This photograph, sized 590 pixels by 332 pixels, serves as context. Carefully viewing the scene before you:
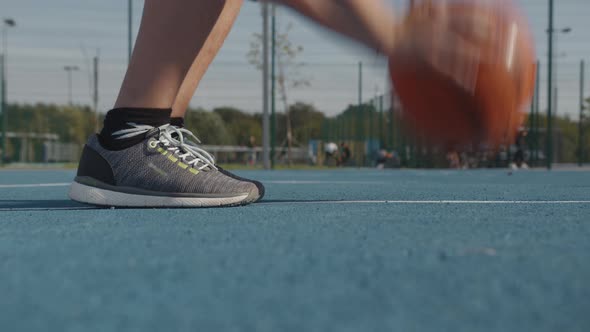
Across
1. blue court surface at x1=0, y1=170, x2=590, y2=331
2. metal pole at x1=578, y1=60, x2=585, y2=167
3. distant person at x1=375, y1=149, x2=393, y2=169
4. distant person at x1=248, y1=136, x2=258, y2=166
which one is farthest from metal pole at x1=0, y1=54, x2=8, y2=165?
blue court surface at x1=0, y1=170, x2=590, y2=331

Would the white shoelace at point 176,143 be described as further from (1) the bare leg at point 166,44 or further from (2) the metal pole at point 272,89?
(2) the metal pole at point 272,89

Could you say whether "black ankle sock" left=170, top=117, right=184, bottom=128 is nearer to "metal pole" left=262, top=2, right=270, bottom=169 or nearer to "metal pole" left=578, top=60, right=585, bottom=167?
"metal pole" left=262, top=2, right=270, bottom=169

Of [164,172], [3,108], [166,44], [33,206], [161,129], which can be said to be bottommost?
[33,206]

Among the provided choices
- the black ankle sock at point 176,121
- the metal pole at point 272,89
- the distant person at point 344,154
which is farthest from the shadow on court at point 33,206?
the distant person at point 344,154

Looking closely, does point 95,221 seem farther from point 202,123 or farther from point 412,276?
point 202,123

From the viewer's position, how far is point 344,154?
18.6 m

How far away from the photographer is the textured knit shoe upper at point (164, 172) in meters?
1.74

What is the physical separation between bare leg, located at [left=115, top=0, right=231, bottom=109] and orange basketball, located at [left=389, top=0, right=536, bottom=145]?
60 cm

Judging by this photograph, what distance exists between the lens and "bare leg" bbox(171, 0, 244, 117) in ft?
5.65

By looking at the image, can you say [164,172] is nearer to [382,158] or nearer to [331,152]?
[382,158]

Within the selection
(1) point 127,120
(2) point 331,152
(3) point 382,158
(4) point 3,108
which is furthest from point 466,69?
(2) point 331,152

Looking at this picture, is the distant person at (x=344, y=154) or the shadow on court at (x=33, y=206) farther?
the distant person at (x=344, y=154)

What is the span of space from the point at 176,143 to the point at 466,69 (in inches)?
33.0

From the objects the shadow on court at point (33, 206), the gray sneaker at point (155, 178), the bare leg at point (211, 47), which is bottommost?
the shadow on court at point (33, 206)
